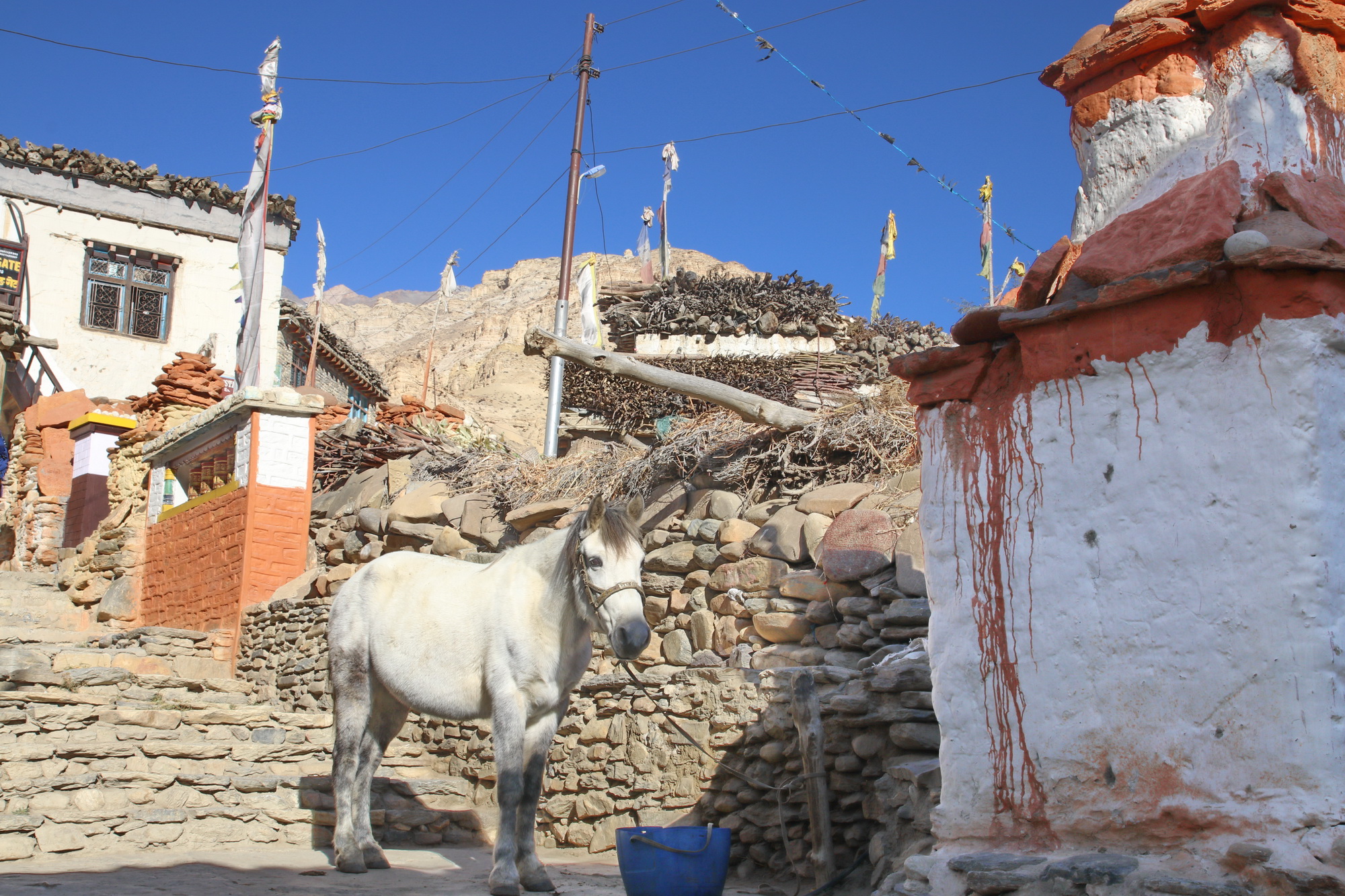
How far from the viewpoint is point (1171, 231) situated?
12.2 ft

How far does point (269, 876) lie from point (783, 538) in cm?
426

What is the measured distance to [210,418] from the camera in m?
12.4

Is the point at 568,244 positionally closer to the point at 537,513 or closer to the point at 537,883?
the point at 537,513

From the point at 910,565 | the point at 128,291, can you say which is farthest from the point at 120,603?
the point at 128,291

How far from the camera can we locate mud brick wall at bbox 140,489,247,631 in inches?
455

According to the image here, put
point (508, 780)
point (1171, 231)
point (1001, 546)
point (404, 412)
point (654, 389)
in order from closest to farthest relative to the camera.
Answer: point (1171, 231), point (1001, 546), point (508, 780), point (404, 412), point (654, 389)

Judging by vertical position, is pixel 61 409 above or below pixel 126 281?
below

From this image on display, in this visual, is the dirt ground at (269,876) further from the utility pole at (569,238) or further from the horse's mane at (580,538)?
the utility pole at (569,238)

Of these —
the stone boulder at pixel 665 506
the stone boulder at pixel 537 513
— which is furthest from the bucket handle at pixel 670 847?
the stone boulder at pixel 537 513

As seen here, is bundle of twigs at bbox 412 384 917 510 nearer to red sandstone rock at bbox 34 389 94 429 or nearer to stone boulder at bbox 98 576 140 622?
stone boulder at bbox 98 576 140 622

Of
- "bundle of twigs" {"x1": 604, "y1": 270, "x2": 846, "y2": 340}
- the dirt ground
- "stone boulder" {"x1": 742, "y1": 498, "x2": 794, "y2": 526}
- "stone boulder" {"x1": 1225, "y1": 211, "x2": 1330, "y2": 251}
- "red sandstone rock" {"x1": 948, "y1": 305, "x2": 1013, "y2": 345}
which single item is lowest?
the dirt ground

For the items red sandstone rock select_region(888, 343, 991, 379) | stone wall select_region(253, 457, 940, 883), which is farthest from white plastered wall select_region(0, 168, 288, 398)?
red sandstone rock select_region(888, 343, 991, 379)

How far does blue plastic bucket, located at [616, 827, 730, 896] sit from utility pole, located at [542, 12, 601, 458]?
9095 mm

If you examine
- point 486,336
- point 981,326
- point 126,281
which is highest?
point 486,336
